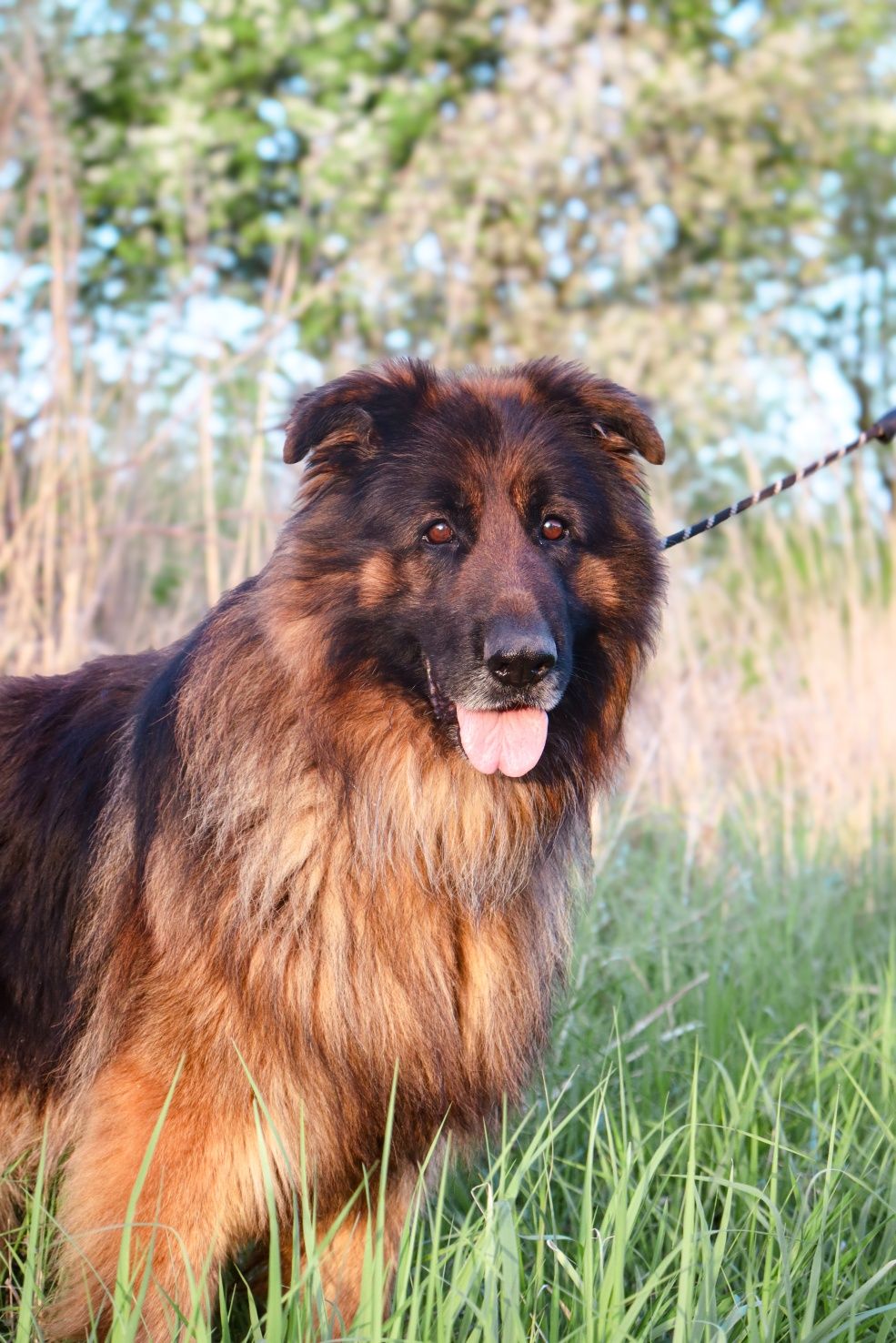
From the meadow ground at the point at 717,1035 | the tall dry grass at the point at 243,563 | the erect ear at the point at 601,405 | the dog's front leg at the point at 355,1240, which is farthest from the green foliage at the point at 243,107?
the dog's front leg at the point at 355,1240

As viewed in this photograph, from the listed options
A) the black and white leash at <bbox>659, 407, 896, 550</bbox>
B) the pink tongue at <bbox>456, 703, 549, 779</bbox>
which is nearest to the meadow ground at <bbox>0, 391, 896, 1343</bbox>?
the pink tongue at <bbox>456, 703, 549, 779</bbox>

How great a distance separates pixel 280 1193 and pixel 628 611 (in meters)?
1.51

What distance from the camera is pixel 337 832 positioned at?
2822 mm

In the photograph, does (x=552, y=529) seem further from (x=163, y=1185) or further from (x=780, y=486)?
(x=163, y=1185)

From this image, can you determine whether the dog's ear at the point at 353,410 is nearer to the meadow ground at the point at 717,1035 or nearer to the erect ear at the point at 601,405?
the erect ear at the point at 601,405

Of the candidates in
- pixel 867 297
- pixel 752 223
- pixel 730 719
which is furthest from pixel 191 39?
pixel 730 719

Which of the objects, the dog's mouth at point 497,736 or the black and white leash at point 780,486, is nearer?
the dog's mouth at point 497,736

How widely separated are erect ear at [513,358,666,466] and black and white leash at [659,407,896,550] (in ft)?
0.87

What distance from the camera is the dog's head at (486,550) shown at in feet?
9.11

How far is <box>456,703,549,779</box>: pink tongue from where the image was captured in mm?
2820

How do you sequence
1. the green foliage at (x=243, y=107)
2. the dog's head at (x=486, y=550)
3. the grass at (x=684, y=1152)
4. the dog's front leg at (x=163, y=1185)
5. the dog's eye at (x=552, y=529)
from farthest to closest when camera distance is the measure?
the green foliage at (x=243, y=107) → the dog's eye at (x=552, y=529) → the dog's head at (x=486, y=550) → the dog's front leg at (x=163, y=1185) → the grass at (x=684, y=1152)

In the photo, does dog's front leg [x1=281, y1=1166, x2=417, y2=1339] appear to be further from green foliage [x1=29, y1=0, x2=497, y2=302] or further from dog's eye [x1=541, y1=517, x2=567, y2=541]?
green foliage [x1=29, y1=0, x2=497, y2=302]

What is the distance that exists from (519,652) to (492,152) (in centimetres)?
1174

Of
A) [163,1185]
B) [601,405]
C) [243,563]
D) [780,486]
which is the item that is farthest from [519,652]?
[243,563]
